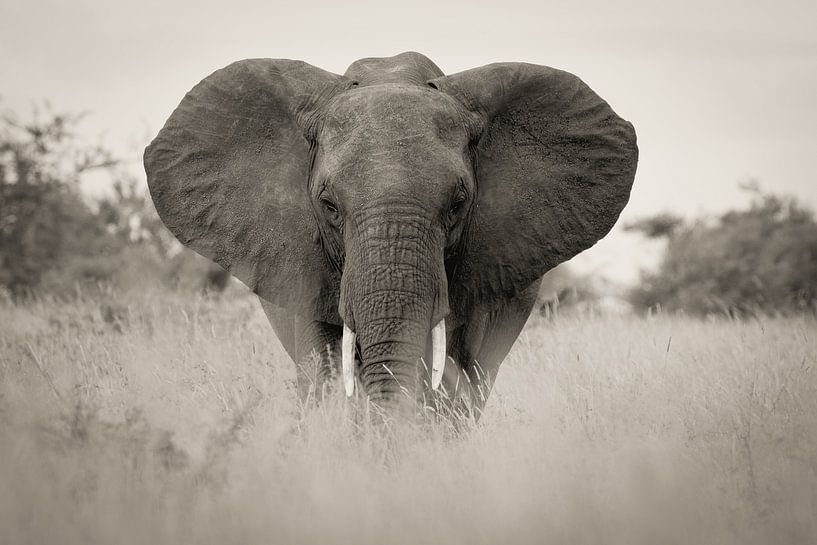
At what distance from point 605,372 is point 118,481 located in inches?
190

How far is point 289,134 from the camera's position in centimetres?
675

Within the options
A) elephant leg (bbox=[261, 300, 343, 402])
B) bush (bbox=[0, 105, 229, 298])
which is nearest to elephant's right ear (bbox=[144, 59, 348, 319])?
elephant leg (bbox=[261, 300, 343, 402])

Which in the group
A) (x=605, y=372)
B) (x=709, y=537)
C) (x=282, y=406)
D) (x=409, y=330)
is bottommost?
(x=605, y=372)

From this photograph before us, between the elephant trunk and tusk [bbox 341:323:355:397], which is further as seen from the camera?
tusk [bbox 341:323:355:397]

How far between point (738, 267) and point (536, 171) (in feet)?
73.3

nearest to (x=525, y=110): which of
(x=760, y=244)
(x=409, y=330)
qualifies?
(x=409, y=330)

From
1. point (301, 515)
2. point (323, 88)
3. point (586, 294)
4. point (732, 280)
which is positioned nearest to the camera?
point (301, 515)

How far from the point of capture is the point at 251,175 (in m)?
6.83

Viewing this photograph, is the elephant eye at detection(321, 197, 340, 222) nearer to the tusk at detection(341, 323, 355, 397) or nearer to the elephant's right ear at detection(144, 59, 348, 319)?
the elephant's right ear at detection(144, 59, 348, 319)

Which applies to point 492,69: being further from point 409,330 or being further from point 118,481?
point 118,481

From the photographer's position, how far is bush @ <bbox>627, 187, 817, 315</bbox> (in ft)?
88.9

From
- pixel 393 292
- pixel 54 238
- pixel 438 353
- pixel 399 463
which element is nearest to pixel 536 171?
pixel 438 353

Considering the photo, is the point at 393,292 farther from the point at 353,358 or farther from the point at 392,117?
the point at 392,117

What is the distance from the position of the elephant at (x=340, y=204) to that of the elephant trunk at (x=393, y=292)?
11cm
